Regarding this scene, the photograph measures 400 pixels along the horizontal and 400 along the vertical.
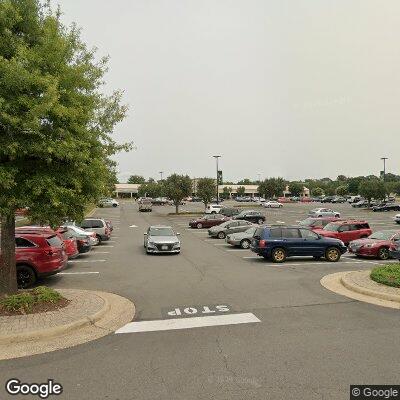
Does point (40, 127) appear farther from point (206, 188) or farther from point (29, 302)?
point (206, 188)

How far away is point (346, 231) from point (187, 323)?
17.6 metres

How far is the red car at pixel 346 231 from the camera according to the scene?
76.3 feet

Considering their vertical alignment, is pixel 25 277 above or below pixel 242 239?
above

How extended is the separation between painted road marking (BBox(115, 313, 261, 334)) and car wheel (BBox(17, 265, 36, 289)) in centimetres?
537

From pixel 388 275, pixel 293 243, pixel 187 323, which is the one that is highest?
pixel 293 243

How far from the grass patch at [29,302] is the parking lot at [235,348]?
2.03 m

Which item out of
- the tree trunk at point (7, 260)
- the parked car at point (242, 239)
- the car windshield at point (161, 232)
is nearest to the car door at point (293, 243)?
the parked car at point (242, 239)

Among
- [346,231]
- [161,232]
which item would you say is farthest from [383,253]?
[161,232]

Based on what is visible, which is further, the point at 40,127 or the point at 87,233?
the point at 87,233

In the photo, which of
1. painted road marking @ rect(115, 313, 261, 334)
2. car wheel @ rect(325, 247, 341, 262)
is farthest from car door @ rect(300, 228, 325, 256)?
painted road marking @ rect(115, 313, 261, 334)

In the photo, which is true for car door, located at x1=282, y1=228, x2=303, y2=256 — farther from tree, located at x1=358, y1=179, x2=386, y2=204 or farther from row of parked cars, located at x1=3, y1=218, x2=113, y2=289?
tree, located at x1=358, y1=179, x2=386, y2=204

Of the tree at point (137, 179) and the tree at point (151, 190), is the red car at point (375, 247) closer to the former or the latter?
the tree at point (151, 190)

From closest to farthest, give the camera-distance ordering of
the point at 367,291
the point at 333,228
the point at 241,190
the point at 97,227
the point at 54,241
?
the point at 367,291
the point at 54,241
the point at 333,228
the point at 97,227
the point at 241,190

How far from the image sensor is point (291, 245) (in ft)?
57.4
